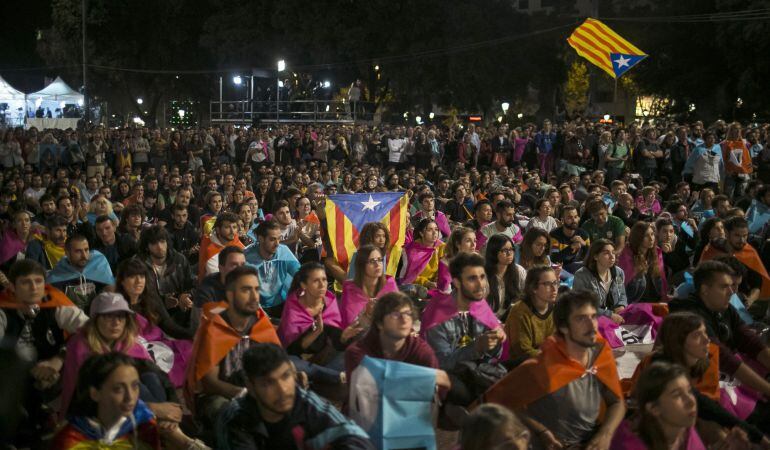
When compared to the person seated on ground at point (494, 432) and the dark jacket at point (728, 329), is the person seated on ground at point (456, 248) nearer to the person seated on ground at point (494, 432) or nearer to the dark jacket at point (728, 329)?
the dark jacket at point (728, 329)

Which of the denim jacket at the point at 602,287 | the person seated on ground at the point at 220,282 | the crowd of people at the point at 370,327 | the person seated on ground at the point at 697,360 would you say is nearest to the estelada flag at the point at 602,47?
the crowd of people at the point at 370,327

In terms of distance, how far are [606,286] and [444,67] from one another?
3726cm

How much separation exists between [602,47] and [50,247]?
52.7ft

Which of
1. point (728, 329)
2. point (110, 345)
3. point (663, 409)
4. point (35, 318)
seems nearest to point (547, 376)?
point (663, 409)

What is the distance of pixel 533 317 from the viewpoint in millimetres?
6168

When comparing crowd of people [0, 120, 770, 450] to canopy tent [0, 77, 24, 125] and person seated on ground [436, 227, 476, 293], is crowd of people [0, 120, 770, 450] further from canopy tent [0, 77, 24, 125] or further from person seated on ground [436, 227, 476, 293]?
canopy tent [0, 77, 24, 125]

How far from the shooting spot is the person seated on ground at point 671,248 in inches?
406

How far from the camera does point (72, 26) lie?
162 feet

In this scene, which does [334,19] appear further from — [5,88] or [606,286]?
[606,286]

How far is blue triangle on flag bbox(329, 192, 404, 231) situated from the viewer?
35.8 feet

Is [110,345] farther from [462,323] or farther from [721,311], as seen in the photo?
[721,311]

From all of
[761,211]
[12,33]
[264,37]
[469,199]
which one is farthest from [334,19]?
[761,211]

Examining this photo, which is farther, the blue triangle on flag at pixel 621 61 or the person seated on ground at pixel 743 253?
the blue triangle on flag at pixel 621 61

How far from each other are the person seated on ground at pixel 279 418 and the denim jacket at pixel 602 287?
13.7 ft
